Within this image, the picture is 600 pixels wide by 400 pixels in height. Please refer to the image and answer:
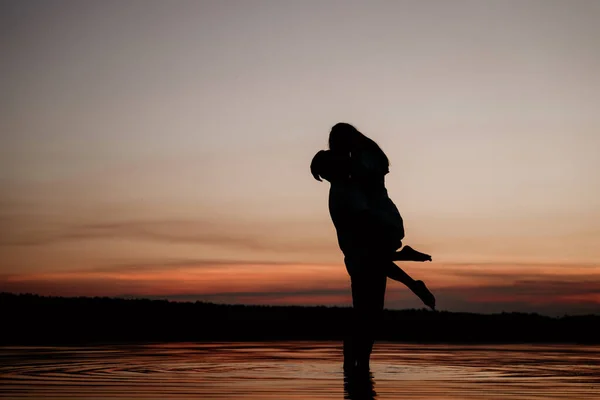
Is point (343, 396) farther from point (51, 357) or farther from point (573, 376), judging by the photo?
point (51, 357)

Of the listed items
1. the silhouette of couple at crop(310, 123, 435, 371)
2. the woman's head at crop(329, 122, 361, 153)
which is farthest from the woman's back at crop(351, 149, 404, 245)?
the woman's head at crop(329, 122, 361, 153)

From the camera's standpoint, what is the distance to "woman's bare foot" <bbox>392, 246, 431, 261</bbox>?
8.47 m

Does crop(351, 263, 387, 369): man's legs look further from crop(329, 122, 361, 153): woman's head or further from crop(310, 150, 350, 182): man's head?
crop(329, 122, 361, 153): woman's head

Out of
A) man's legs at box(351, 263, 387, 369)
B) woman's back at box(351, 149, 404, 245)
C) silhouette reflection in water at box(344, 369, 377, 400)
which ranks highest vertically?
woman's back at box(351, 149, 404, 245)

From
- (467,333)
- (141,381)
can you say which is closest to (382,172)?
(141,381)

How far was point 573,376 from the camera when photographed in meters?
8.17

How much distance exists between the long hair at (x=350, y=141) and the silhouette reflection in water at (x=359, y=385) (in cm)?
193

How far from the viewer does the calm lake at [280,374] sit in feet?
→ 21.3

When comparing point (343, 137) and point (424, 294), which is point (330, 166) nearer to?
point (343, 137)

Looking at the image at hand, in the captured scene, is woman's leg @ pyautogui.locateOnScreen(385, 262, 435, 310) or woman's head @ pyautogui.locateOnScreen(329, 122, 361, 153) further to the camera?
woman's leg @ pyautogui.locateOnScreen(385, 262, 435, 310)

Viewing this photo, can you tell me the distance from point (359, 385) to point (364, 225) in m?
1.76

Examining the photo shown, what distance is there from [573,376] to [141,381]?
3885 millimetres

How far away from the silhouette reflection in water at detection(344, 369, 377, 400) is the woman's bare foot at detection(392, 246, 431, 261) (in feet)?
3.66

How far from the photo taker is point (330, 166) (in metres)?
8.43
